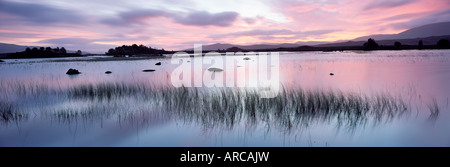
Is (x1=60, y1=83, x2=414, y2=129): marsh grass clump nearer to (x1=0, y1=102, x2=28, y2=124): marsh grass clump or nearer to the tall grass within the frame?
the tall grass

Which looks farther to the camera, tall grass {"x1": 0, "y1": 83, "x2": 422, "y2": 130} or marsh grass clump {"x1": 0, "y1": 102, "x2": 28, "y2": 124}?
marsh grass clump {"x1": 0, "y1": 102, "x2": 28, "y2": 124}

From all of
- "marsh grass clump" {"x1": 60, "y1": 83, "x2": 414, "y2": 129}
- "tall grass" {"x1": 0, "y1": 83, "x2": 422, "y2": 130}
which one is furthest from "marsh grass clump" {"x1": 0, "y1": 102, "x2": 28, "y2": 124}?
"marsh grass clump" {"x1": 60, "y1": 83, "x2": 414, "y2": 129}

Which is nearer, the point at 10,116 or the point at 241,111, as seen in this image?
the point at 10,116

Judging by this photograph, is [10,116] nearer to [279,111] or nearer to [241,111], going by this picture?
[241,111]

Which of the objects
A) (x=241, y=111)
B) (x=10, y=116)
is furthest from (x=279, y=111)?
Result: (x=10, y=116)

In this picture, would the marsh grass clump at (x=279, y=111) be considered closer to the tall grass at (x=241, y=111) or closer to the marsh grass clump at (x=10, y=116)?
the tall grass at (x=241, y=111)

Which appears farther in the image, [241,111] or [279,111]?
[241,111]

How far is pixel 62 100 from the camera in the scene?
32.8 ft

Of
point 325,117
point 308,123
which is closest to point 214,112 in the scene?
point 308,123

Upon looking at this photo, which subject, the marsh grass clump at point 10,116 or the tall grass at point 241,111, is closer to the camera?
the tall grass at point 241,111

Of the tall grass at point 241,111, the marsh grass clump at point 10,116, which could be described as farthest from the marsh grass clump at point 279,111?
the marsh grass clump at point 10,116
